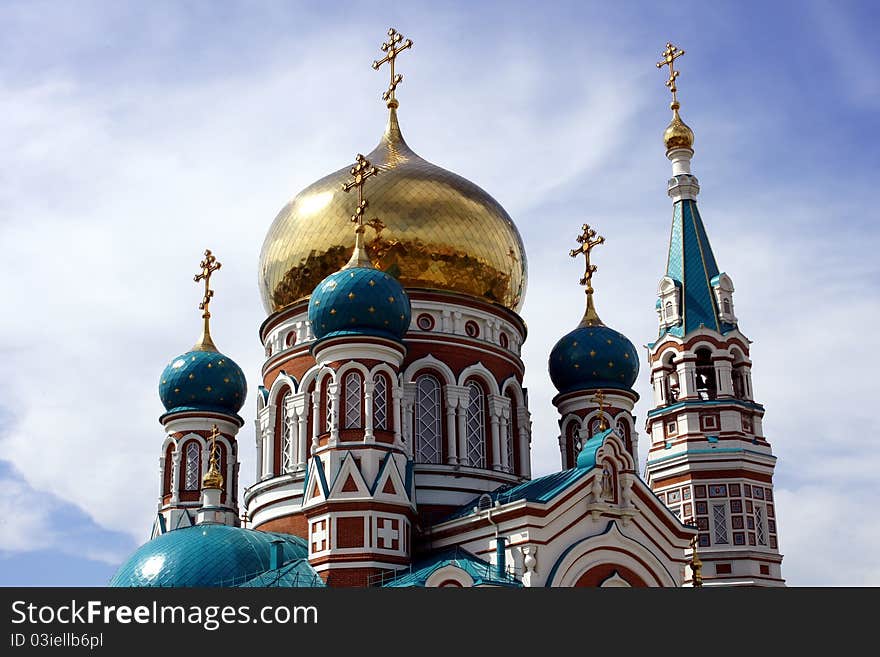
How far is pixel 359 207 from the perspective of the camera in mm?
19375

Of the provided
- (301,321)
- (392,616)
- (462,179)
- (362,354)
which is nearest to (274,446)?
(301,321)

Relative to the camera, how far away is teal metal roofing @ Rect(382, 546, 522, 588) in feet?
52.5

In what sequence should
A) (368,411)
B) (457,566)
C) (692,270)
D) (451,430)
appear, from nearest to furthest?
(457,566) → (368,411) → (451,430) → (692,270)

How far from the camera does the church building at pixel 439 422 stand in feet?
56.6

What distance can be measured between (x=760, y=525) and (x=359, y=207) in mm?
9687

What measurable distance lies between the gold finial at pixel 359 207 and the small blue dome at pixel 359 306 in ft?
1.45

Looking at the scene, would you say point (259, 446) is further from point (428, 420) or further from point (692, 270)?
point (692, 270)

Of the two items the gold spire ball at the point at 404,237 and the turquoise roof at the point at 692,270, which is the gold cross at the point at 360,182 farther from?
the turquoise roof at the point at 692,270

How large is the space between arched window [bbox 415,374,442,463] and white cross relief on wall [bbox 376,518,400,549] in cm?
266

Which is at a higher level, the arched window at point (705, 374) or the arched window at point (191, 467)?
the arched window at point (705, 374)

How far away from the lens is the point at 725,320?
79.9 ft

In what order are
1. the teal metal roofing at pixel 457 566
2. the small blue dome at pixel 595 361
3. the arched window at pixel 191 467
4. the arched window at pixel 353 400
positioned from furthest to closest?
the small blue dome at pixel 595 361 → the arched window at pixel 191 467 → the arched window at pixel 353 400 → the teal metal roofing at pixel 457 566

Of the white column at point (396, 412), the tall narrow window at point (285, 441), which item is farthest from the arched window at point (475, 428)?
the tall narrow window at point (285, 441)

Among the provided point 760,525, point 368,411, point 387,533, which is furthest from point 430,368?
point 760,525
